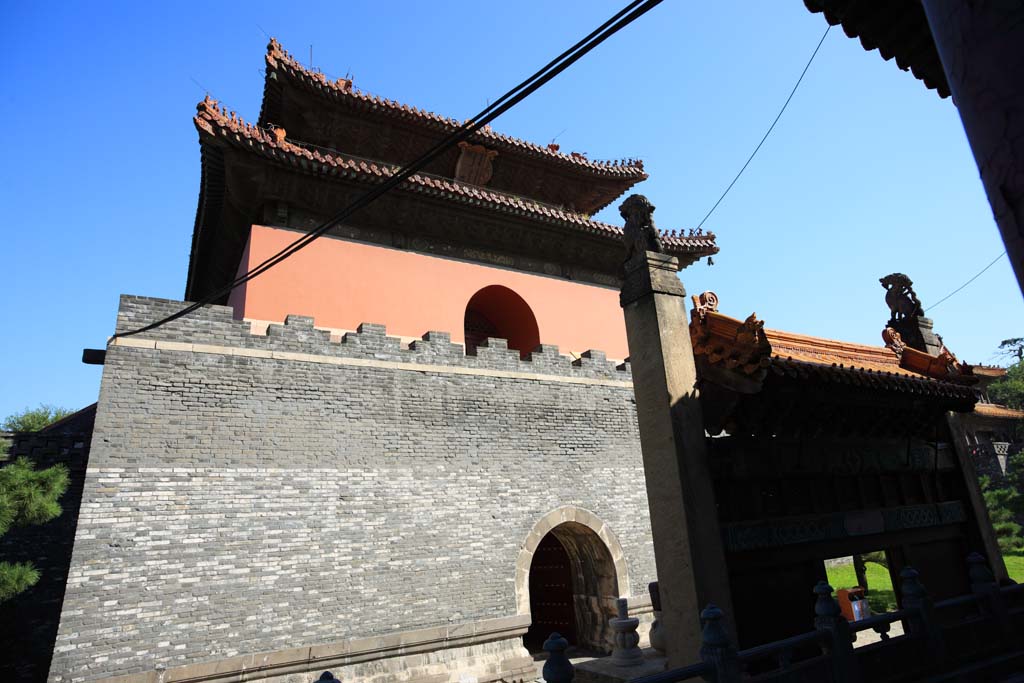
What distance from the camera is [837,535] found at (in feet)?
15.6

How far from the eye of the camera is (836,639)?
12.7 ft

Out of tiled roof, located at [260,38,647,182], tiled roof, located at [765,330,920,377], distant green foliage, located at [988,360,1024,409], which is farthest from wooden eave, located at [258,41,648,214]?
distant green foliage, located at [988,360,1024,409]

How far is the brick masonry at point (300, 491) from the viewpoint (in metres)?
6.11

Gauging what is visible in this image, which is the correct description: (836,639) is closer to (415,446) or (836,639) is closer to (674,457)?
(674,457)

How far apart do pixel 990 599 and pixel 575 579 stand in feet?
19.9

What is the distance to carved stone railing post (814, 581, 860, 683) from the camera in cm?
384

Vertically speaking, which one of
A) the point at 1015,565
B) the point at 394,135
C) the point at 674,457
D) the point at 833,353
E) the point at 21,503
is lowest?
the point at 1015,565

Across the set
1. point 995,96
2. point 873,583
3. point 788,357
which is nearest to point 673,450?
point 788,357

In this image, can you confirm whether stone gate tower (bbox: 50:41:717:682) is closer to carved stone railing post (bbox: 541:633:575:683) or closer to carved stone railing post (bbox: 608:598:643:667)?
carved stone railing post (bbox: 608:598:643:667)

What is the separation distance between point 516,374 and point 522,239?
3.39 m

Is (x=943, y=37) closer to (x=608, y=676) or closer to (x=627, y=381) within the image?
(x=608, y=676)

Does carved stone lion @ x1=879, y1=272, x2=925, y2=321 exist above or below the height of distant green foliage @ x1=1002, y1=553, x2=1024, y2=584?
above

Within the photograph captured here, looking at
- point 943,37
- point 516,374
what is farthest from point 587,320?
point 943,37

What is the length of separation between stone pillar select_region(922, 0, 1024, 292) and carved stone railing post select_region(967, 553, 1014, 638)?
5.33 meters
